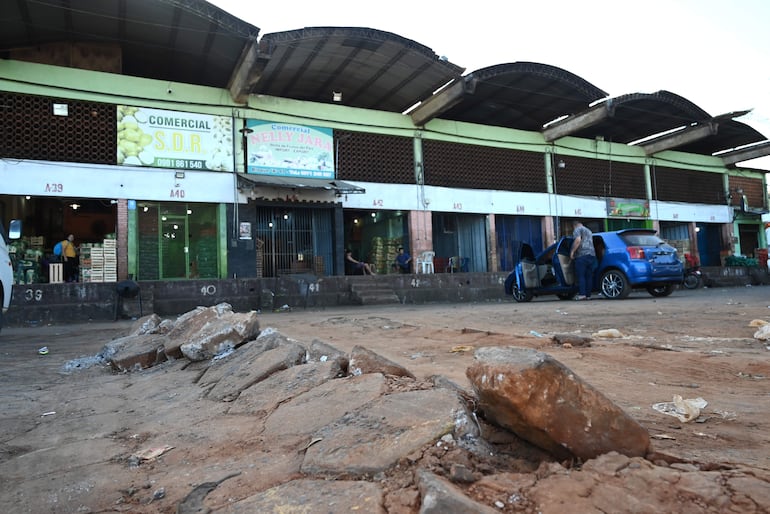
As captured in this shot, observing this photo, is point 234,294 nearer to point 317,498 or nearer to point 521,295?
point 521,295

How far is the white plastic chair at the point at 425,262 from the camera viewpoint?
18367 mm

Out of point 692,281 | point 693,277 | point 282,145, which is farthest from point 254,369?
point 692,281

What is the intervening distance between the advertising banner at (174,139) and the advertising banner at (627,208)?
686 inches

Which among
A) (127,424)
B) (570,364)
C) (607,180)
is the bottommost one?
(127,424)

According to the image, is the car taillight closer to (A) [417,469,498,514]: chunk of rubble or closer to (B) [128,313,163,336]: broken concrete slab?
(B) [128,313,163,336]: broken concrete slab

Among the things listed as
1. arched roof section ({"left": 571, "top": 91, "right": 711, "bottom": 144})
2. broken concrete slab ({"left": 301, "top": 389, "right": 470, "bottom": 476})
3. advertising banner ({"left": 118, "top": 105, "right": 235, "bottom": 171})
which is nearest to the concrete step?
advertising banner ({"left": 118, "top": 105, "right": 235, "bottom": 171})

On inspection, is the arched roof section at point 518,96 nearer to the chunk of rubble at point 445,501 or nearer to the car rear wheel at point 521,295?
the car rear wheel at point 521,295

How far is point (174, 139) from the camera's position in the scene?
14891mm

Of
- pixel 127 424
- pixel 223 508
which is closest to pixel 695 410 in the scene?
pixel 223 508

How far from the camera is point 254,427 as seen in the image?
2.60 meters

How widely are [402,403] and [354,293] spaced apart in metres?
12.0

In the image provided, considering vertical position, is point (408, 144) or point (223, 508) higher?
point (408, 144)

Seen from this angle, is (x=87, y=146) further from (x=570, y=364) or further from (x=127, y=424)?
(x=570, y=364)

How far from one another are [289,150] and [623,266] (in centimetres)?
1119
